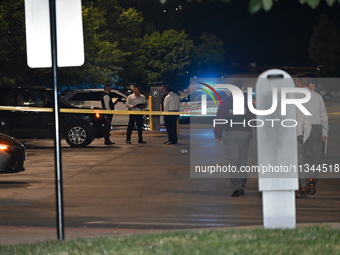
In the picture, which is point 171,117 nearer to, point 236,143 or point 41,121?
point 41,121

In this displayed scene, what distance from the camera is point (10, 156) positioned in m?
13.7

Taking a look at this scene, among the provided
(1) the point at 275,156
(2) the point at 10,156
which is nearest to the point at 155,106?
(2) the point at 10,156

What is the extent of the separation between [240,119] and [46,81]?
853 inches

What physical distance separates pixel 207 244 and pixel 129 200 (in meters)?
5.31

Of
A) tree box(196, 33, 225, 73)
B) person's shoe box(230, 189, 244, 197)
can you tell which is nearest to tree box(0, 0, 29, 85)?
person's shoe box(230, 189, 244, 197)

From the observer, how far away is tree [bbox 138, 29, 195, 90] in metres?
59.4

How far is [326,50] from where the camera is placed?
105750mm

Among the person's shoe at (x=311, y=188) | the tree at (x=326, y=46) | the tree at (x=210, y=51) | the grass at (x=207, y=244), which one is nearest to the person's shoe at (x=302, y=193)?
the person's shoe at (x=311, y=188)

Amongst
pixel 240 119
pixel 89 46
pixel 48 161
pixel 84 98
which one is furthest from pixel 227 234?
pixel 89 46

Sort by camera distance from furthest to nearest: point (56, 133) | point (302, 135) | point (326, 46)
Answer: point (326, 46) < point (302, 135) < point (56, 133)

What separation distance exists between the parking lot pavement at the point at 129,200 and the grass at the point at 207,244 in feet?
4.00

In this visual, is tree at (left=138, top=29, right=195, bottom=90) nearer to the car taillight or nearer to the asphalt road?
the asphalt road

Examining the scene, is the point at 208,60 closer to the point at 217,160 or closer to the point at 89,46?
the point at 89,46

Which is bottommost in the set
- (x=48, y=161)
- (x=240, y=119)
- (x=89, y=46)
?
(x=48, y=161)
